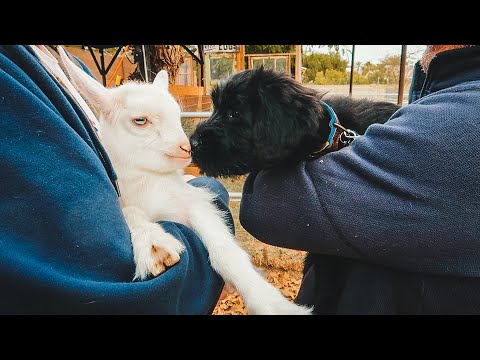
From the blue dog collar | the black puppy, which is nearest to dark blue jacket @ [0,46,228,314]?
the black puppy

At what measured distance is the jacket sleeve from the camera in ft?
3.25

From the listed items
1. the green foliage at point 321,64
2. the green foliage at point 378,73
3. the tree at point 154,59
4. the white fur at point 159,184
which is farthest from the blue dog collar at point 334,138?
the green foliage at point 321,64

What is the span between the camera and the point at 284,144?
1.42m

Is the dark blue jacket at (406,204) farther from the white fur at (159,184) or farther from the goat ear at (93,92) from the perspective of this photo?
the goat ear at (93,92)

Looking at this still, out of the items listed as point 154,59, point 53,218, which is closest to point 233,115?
point 53,218

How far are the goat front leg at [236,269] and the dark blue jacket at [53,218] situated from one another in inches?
6.9

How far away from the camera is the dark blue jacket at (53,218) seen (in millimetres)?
849

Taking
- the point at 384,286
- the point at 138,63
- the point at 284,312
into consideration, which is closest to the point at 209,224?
the point at 284,312

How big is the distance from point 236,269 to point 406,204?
0.51 m

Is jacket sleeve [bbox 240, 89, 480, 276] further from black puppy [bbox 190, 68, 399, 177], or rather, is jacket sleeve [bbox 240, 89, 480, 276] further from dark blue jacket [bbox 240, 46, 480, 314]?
black puppy [bbox 190, 68, 399, 177]

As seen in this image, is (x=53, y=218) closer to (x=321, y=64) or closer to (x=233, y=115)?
(x=233, y=115)

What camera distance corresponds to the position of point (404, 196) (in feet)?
3.37

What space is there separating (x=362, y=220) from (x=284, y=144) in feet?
1.56
